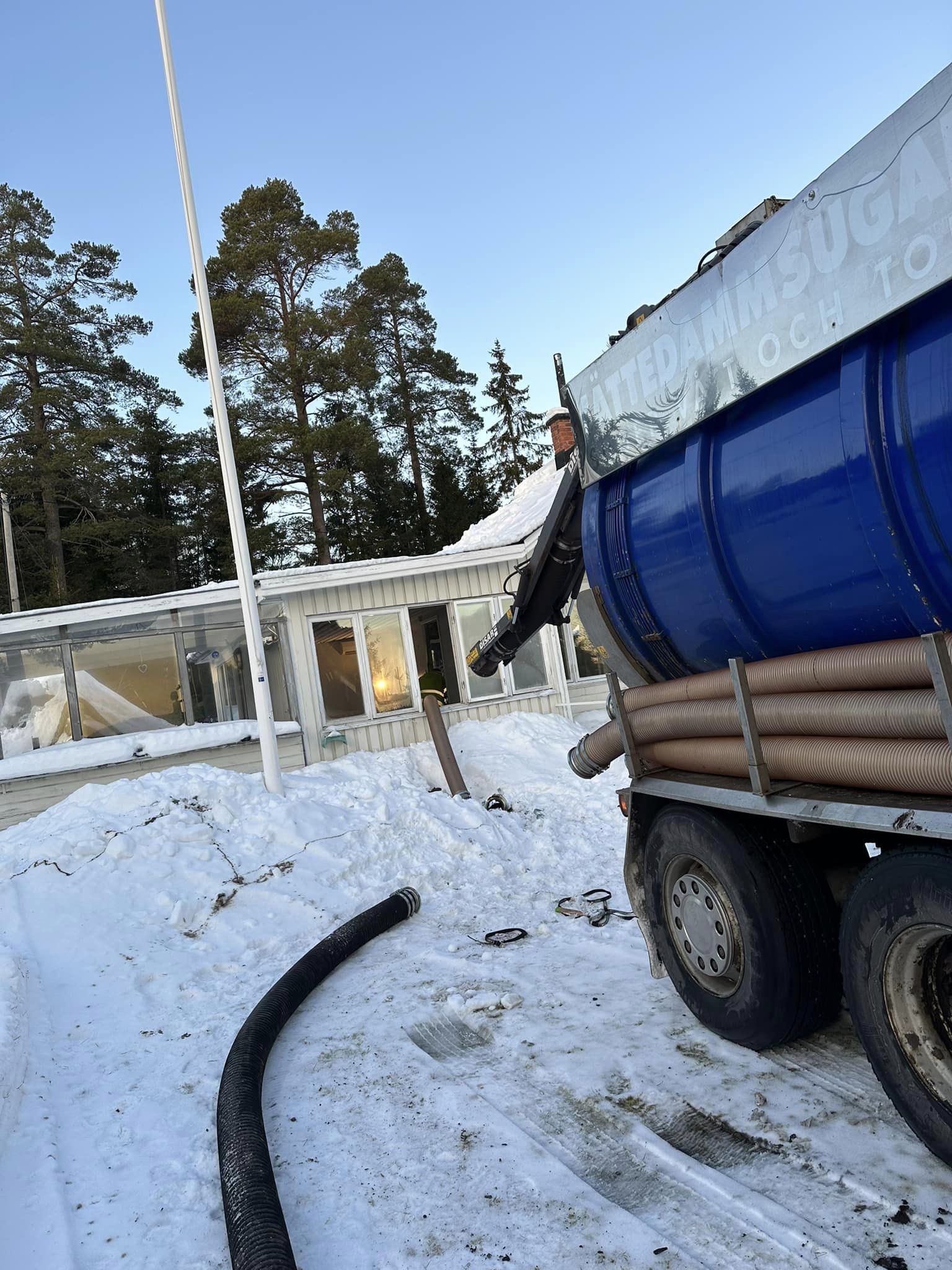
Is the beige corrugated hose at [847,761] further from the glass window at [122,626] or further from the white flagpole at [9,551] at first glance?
the white flagpole at [9,551]

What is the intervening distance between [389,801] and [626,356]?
289 inches

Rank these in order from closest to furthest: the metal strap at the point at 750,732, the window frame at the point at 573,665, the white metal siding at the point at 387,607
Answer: the metal strap at the point at 750,732
the white metal siding at the point at 387,607
the window frame at the point at 573,665

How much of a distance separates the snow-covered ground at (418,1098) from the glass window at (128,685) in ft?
19.2

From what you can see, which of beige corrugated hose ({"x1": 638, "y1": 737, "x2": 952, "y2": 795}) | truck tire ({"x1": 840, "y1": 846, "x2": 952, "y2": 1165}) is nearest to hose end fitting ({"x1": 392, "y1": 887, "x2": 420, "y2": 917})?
beige corrugated hose ({"x1": 638, "y1": 737, "x2": 952, "y2": 795})

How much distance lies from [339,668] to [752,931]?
435 inches

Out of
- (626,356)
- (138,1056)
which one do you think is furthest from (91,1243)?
(626,356)

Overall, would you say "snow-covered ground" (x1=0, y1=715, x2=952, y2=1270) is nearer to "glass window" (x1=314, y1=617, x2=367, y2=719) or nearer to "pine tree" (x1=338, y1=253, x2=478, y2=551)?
"glass window" (x1=314, y1=617, x2=367, y2=719)

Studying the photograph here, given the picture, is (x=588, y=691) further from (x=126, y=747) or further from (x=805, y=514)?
(x=805, y=514)

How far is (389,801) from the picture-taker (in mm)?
10352

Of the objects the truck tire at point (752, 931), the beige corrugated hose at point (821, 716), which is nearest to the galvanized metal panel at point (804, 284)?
the beige corrugated hose at point (821, 716)

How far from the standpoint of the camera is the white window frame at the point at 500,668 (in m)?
14.8

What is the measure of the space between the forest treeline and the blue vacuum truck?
25.2 metres

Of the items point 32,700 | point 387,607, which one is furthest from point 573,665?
point 32,700

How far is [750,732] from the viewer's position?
11.4 ft
